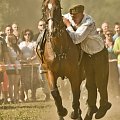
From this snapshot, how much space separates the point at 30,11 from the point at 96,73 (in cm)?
1827

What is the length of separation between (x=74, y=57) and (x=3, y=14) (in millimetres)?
18306

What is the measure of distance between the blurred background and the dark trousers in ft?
46.4

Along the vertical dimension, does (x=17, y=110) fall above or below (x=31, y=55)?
below

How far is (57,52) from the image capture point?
937 cm

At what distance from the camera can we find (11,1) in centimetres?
2766

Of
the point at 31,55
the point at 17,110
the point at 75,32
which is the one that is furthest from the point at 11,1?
the point at 75,32

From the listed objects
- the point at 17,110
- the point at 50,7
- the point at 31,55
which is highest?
the point at 50,7

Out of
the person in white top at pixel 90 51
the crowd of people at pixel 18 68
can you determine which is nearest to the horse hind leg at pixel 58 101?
the person in white top at pixel 90 51

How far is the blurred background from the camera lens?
2662 cm

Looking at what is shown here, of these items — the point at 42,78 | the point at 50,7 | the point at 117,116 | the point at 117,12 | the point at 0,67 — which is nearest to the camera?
the point at 50,7

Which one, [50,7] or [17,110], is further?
[17,110]

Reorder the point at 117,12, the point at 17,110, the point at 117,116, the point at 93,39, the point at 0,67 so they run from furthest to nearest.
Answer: the point at 117,12, the point at 0,67, the point at 17,110, the point at 117,116, the point at 93,39

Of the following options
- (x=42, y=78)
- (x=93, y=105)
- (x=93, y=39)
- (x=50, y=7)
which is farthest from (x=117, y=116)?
(x=42, y=78)

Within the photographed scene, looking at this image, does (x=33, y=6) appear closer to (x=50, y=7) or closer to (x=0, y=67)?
(x=0, y=67)
